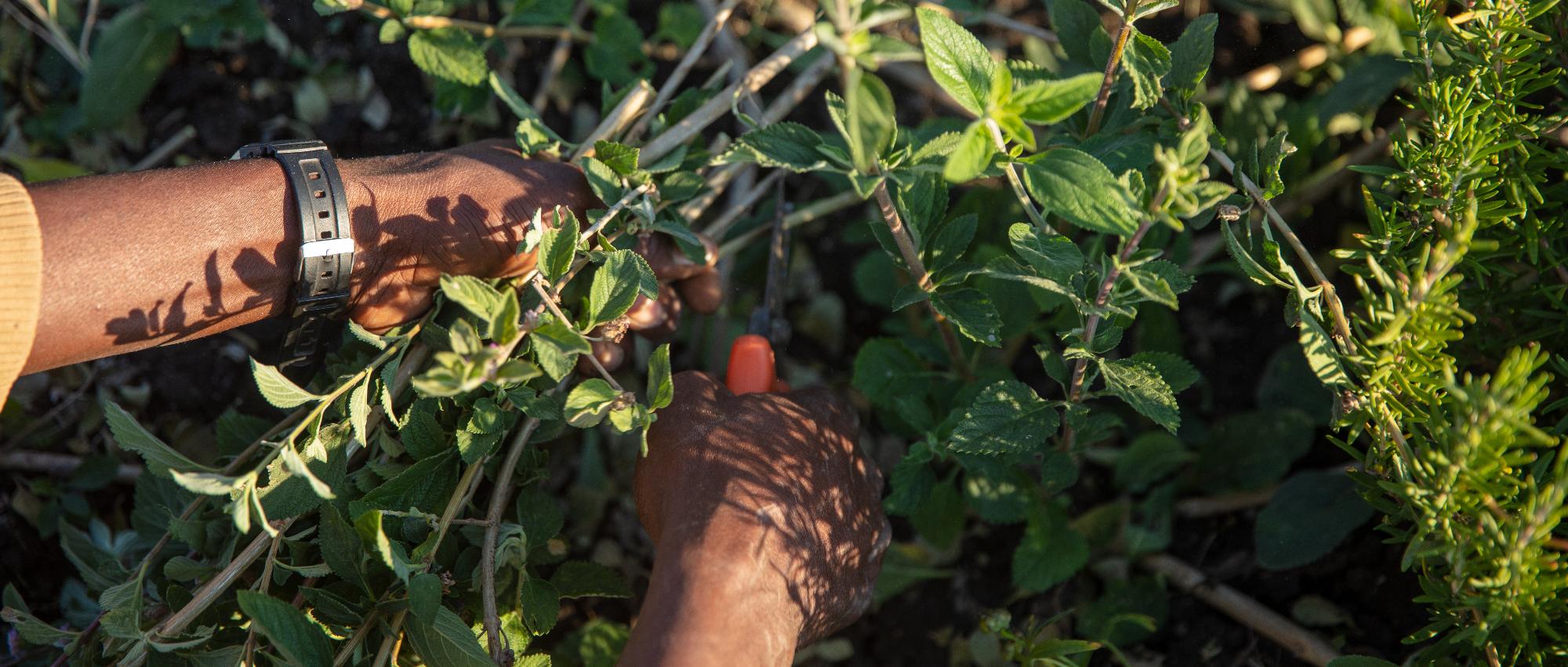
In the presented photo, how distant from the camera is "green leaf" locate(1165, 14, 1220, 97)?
1349 mm

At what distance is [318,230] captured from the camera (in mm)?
1396

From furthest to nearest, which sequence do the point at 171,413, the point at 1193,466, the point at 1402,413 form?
the point at 171,413 → the point at 1193,466 → the point at 1402,413

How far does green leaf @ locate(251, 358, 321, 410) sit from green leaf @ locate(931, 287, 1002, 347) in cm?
82

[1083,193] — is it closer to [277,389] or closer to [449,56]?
[277,389]

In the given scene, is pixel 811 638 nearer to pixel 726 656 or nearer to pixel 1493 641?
pixel 726 656

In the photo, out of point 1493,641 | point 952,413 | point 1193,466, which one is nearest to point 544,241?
point 952,413

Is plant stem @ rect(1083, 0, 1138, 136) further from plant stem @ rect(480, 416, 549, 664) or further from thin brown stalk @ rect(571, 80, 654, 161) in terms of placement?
plant stem @ rect(480, 416, 549, 664)

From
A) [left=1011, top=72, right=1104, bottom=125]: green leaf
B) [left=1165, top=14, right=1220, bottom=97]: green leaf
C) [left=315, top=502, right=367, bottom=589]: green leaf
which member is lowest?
[left=315, top=502, right=367, bottom=589]: green leaf

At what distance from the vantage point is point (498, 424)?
1361 millimetres

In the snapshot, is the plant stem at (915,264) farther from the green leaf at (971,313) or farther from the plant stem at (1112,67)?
the plant stem at (1112,67)

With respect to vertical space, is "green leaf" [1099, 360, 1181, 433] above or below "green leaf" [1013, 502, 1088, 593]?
above

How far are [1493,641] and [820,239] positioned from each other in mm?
1397

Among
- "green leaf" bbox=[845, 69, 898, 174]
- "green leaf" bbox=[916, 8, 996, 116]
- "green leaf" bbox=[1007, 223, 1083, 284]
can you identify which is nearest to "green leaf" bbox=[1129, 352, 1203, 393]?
"green leaf" bbox=[1007, 223, 1083, 284]

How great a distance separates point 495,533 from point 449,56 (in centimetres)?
82
